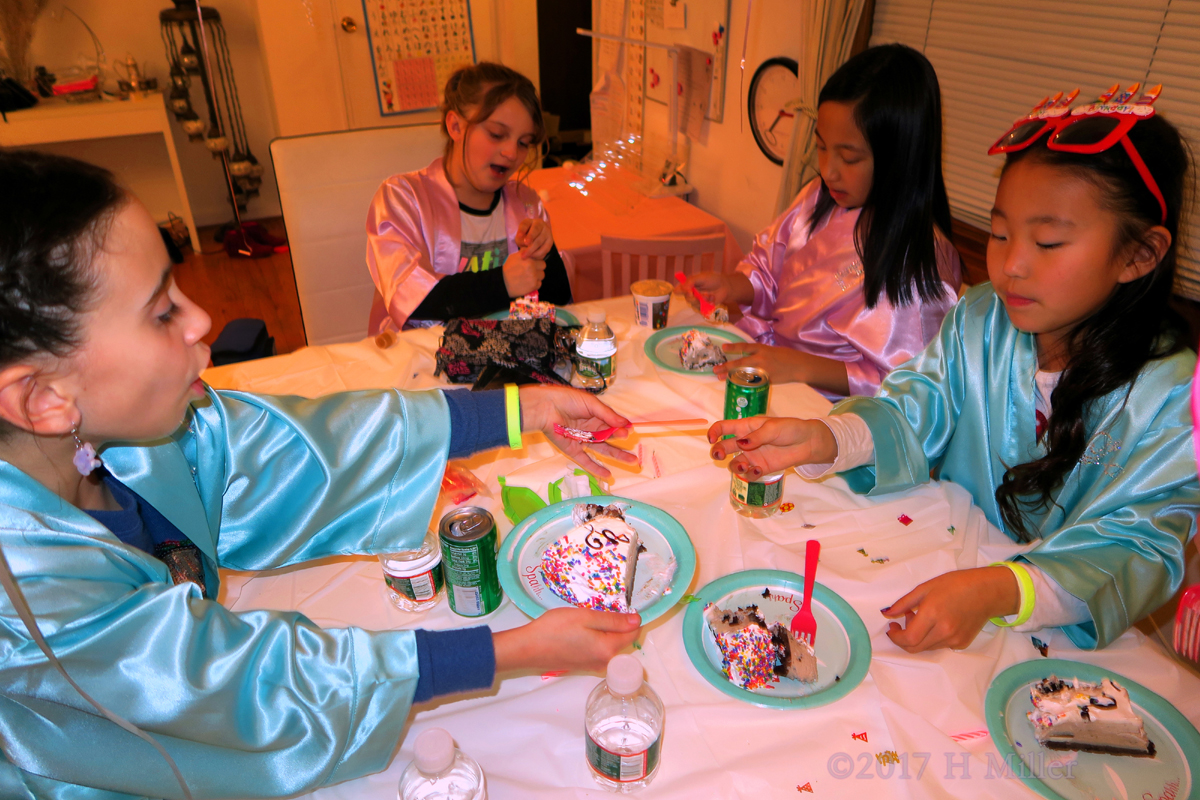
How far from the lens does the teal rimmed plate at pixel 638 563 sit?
2.81 ft

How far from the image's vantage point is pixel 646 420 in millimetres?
1281

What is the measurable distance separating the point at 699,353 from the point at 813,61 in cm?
151

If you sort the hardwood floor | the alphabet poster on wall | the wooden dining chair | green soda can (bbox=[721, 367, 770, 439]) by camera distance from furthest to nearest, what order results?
the alphabet poster on wall → the hardwood floor → the wooden dining chair → green soda can (bbox=[721, 367, 770, 439])

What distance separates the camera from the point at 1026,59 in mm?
1916

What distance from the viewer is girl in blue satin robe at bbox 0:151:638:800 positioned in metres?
0.62

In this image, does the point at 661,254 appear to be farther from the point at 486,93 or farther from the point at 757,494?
the point at 757,494

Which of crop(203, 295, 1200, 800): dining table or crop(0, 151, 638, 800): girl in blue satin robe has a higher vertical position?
crop(0, 151, 638, 800): girl in blue satin robe

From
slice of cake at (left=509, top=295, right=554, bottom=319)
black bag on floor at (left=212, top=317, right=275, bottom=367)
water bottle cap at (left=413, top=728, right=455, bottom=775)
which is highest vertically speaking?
slice of cake at (left=509, top=295, right=554, bottom=319)

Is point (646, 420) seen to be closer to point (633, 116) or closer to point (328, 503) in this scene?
point (328, 503)

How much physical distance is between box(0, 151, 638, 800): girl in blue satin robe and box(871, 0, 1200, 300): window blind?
5.17 feet

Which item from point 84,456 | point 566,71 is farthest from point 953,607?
point 566,71

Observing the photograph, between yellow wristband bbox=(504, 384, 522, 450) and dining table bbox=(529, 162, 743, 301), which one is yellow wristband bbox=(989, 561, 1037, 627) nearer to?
yellow wristband bbox=(504, 384, 522, 450)

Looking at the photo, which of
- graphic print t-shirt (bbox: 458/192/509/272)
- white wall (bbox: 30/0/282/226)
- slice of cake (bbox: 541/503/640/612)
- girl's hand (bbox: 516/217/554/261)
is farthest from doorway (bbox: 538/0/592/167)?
slice of cake (bbox: 541/503/640/612)

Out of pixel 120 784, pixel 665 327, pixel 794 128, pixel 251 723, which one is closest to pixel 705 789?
pixel 251 723
